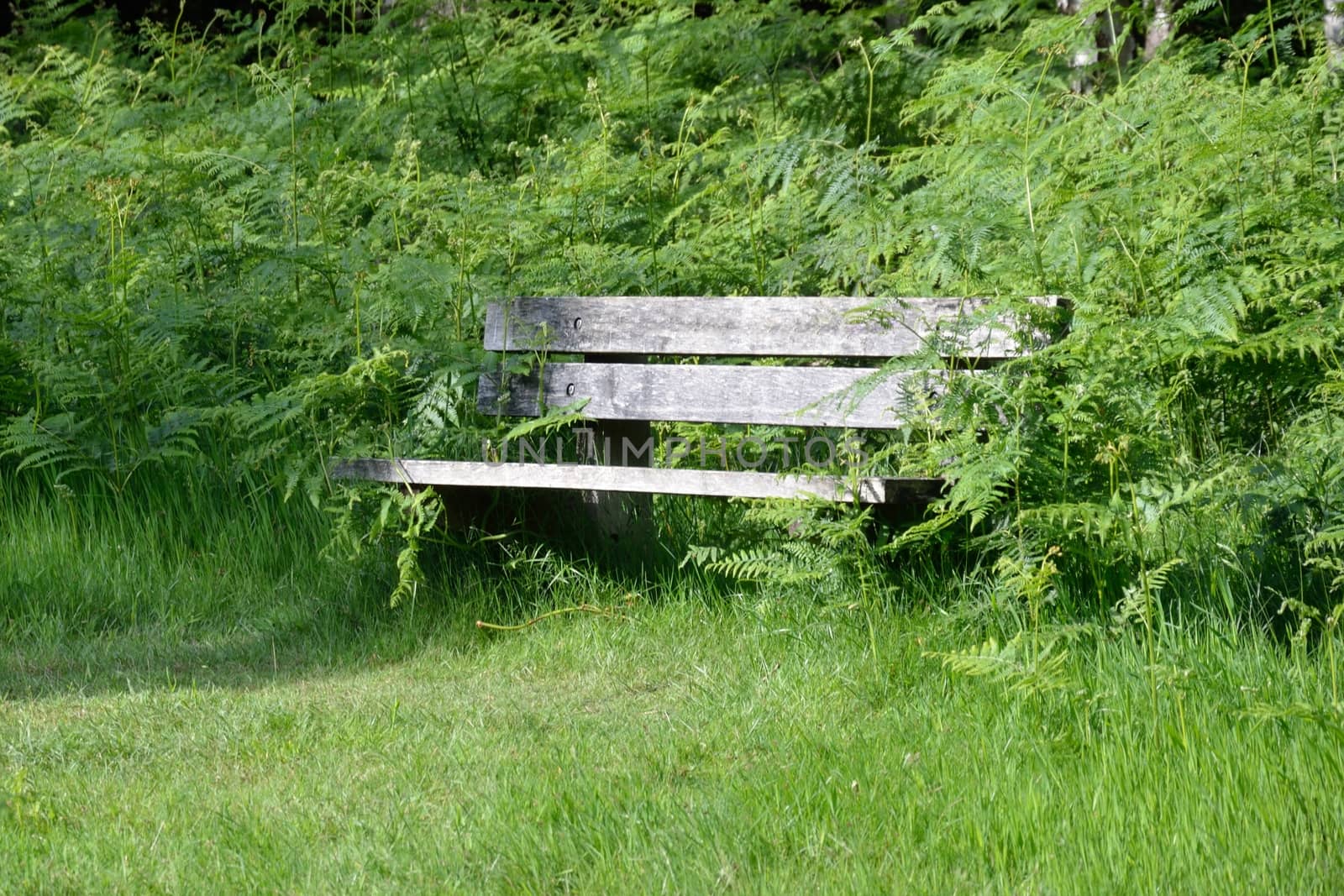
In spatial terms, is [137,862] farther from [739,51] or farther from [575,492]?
[739,51]

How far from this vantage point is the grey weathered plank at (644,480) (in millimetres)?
3703

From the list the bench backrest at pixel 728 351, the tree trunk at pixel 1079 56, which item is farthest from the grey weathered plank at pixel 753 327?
the tree trunk at pixel 1079 56

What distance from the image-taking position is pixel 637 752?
3.03m

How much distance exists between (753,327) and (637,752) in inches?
73.6

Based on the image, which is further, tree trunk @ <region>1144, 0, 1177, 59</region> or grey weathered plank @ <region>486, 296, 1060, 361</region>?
tree trunk @ <region>1144, 0, 1177, 59</region>

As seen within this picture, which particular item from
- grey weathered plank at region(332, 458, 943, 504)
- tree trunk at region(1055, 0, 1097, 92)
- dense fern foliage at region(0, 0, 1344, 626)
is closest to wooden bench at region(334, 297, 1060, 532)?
grey weathered plank at region(332, 458, 943, 504)

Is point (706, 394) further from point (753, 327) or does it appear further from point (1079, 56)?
point (1079, 56)

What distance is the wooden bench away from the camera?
3775mm

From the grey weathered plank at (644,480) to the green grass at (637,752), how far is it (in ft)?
1.10

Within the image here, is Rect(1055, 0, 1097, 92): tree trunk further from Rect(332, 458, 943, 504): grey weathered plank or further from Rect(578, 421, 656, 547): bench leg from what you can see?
Rect(332, 458, 943, 504): grey weathered plank

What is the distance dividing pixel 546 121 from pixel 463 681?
202 inches

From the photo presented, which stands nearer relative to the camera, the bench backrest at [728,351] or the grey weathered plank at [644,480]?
the grey weathered plank at [644,480]

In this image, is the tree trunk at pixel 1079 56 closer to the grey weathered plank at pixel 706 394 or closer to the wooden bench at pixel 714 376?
the wooden bench at pixel 714 376

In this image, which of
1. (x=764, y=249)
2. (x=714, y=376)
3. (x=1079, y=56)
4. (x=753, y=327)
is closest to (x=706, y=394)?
(x=714, y=376)
